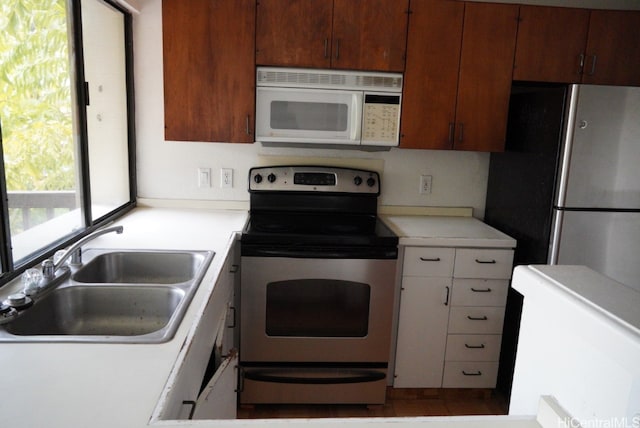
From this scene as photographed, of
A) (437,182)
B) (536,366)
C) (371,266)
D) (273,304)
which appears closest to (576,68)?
(437,182)

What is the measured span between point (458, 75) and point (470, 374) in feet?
5.36

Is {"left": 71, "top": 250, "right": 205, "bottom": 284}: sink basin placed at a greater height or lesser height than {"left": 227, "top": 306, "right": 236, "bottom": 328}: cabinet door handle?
greater

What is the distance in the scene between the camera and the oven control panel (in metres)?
2.76

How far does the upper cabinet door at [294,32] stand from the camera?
2.37 metres

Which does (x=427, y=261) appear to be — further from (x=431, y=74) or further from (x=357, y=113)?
(x=431, y=74)

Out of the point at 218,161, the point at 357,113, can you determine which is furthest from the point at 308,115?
the point at 218,161

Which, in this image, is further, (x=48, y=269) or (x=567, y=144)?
(x=567, y=144)

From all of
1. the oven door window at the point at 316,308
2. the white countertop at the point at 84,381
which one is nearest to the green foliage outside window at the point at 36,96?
the white countertop at the point at 84,381

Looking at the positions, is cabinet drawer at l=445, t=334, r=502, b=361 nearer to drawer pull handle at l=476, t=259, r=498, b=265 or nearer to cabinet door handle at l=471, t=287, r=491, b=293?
cabinet door handle at l=471, t=287, r=491, b=293

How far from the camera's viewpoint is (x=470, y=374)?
257 centimetres

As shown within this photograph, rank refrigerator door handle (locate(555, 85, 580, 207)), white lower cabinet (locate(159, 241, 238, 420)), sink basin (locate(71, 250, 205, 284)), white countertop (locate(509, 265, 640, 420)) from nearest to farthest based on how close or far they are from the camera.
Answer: white countertop (locate(509, 265, 640, 420)) < white lower cabinet (locate(159, 241, 238, 420)) < sink basin (locate(71, 250, 205, 284)) < refrigerator door handle (locate(555, 85, 580, 207))

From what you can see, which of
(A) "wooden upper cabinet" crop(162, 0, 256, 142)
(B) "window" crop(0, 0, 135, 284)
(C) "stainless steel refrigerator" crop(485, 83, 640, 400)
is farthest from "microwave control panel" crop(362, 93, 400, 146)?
(B) "window" crop(0, 0, 135, 284)

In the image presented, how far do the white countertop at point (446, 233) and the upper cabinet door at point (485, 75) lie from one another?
45 centimetres

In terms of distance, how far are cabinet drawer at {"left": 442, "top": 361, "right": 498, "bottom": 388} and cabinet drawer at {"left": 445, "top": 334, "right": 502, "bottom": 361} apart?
0.03 metres
